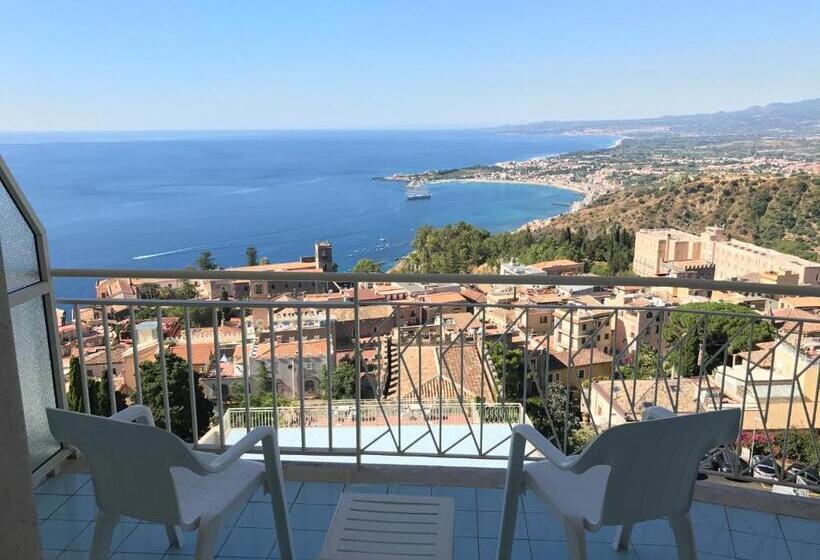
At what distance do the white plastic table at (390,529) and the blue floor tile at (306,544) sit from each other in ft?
0.69

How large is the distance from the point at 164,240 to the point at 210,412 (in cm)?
4031

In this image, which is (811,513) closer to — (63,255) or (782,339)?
(782,339)

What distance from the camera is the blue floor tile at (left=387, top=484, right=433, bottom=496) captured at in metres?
2.79

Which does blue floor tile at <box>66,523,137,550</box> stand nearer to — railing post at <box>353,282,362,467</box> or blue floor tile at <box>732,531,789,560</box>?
railing post at <box>353,282,362,467</box>

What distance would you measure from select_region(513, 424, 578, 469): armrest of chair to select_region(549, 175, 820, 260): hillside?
22657 mm

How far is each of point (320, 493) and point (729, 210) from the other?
28552mm

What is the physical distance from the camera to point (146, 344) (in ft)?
14.3

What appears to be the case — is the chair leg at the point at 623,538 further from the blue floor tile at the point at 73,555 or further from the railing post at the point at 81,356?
the railing post at the point at 81,356

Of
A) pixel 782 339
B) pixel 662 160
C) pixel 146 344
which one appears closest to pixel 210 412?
pixel 146 344

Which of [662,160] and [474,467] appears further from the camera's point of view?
[662,160]

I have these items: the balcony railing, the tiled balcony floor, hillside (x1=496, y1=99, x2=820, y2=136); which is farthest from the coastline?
the tiled balcony floor

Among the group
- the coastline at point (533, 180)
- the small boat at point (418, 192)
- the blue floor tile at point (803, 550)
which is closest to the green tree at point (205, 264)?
the blue floor tile at point (803, 550)

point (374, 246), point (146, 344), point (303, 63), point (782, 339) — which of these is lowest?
point (374, 246)

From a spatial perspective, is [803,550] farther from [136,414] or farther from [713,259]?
[713,259]
